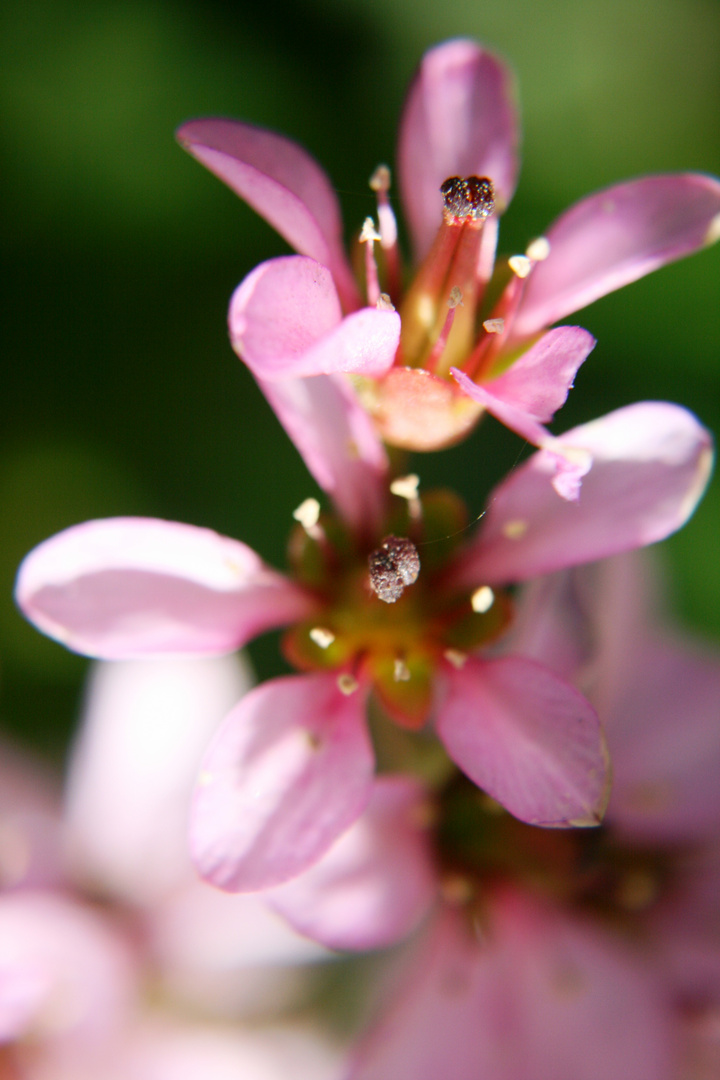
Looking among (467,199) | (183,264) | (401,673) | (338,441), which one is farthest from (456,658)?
(183,264)

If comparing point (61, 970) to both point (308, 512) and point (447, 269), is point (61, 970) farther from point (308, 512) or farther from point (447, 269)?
point (447, 269)

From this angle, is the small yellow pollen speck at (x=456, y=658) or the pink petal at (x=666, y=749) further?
the pink petal at (x=666, y=749)

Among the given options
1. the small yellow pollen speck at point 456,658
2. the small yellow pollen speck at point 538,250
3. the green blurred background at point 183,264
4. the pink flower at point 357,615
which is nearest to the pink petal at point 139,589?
the pink flower at point 357,615

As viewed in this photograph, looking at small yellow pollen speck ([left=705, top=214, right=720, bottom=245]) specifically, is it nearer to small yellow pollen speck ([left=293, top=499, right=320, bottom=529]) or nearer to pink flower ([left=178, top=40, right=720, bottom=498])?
pink flower ([left=178, top=40, right=720, bottom=498])

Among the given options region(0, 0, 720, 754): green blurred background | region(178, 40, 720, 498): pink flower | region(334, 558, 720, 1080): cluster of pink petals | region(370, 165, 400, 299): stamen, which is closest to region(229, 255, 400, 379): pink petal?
region(178, 40, 720, 498): pink flower

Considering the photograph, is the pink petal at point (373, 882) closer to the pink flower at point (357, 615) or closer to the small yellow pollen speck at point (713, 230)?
the pink flower at point (357, 615)
